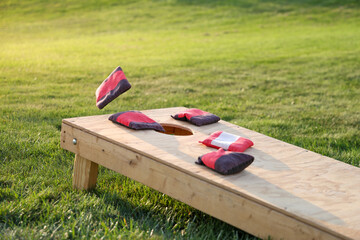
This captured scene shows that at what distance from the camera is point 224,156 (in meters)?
2.93

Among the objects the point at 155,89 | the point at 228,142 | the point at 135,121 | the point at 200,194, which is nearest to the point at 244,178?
the point at 200,194

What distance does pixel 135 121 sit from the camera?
3668 millimetres

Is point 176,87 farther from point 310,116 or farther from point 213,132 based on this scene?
point 213,132

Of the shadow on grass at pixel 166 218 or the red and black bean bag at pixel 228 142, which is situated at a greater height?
the red and black bean bag at pixel 228 142

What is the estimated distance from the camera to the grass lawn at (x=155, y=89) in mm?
3127

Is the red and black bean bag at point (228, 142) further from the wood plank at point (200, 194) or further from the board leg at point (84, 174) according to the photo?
the board leg at point (84, 174)

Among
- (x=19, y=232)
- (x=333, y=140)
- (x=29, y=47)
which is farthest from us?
(x=29, y=47)

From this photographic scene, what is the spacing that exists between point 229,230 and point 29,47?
38.5ft

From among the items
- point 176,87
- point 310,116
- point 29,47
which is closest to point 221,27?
point 29,47

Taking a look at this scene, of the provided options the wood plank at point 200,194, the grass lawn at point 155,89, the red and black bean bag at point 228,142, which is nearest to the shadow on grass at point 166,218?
the grass lawn at point 155,89

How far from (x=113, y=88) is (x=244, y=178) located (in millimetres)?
1464

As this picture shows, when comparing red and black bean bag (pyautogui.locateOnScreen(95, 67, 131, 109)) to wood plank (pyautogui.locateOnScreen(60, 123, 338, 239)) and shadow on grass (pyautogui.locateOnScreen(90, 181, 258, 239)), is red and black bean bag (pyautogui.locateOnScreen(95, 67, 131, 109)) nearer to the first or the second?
wood plank (pyautogui.locateOnScreen(60, 123, 338, 239))

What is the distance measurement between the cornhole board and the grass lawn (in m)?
0.26

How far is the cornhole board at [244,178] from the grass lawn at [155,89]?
259 mm
